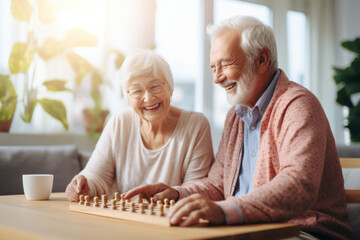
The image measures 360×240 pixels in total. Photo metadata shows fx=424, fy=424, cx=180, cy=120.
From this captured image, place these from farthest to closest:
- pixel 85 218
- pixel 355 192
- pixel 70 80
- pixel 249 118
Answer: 1. pixel 70 80
2. pixel 249 118
3. pixel 355 192
4. pixel 85 218

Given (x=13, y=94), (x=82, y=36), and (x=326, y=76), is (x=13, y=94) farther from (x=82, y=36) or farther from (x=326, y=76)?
(x=326, y=76)

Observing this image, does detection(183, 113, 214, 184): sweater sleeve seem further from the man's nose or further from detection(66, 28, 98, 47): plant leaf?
detection(66, 28, 98, 47): plant leaf

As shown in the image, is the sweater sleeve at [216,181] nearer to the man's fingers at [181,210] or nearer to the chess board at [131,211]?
the chess board at [131,211]

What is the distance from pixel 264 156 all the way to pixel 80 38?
2.35 metres

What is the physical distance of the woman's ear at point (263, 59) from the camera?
1.64 metres

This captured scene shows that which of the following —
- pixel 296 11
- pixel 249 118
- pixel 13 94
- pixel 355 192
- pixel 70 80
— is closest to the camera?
pixel 355 192

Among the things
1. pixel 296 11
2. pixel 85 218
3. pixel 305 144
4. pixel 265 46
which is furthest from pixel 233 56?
pixel 296 11

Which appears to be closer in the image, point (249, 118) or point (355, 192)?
point (355, 192)

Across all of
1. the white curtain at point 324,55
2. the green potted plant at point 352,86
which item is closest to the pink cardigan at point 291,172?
the green potted plant at point 352,86

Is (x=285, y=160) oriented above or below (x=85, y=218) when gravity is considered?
above

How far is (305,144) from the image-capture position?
49.1 inches

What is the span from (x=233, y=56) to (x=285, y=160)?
533 millimetres

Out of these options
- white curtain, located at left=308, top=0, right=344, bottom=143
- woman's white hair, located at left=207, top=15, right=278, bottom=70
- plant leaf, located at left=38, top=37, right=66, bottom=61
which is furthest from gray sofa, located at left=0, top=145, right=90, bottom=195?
white curtain, located at left=308, top=0, right=344, bottom=143

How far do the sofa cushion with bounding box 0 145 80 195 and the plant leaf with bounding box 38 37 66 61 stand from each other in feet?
2.55
